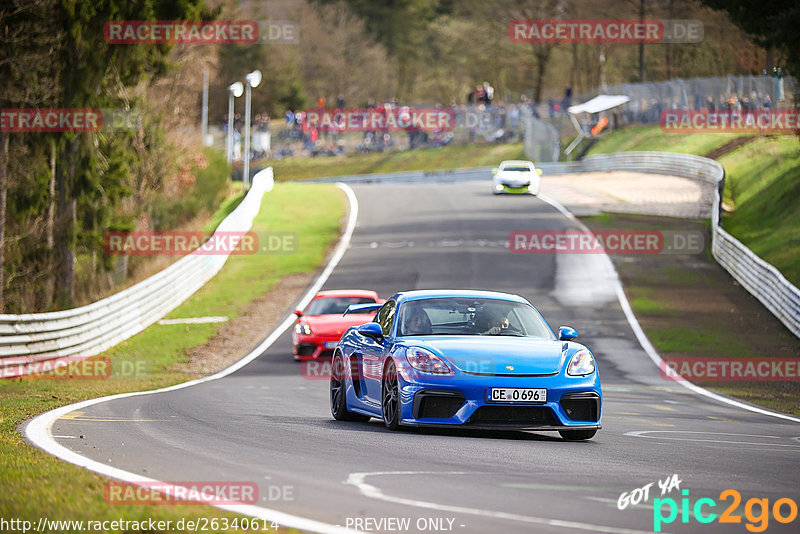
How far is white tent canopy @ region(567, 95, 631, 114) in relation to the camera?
7412cm

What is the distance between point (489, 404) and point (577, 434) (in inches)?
40.8

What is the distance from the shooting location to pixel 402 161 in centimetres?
9050

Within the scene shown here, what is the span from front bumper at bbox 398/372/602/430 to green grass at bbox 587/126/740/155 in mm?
55313

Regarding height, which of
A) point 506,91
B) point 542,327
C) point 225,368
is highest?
point 506,91

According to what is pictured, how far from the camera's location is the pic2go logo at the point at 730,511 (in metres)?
6.45

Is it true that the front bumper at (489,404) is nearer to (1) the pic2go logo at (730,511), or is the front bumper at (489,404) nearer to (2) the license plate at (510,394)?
(2) the license plate at (510,394)

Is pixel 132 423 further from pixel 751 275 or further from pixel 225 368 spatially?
pixel 751 275

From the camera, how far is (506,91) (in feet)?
364

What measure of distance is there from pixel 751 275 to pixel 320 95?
93.8 metres

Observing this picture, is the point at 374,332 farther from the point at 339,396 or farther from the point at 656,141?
the point at 656,141

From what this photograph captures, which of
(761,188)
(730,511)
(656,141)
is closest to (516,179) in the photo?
(761,188)

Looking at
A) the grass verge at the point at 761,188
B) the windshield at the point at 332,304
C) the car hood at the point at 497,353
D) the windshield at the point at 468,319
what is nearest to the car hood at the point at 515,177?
the grass verge at the point at 761,188

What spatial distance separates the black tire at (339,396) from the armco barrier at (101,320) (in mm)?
8305

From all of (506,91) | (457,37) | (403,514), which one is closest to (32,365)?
(403,514)
